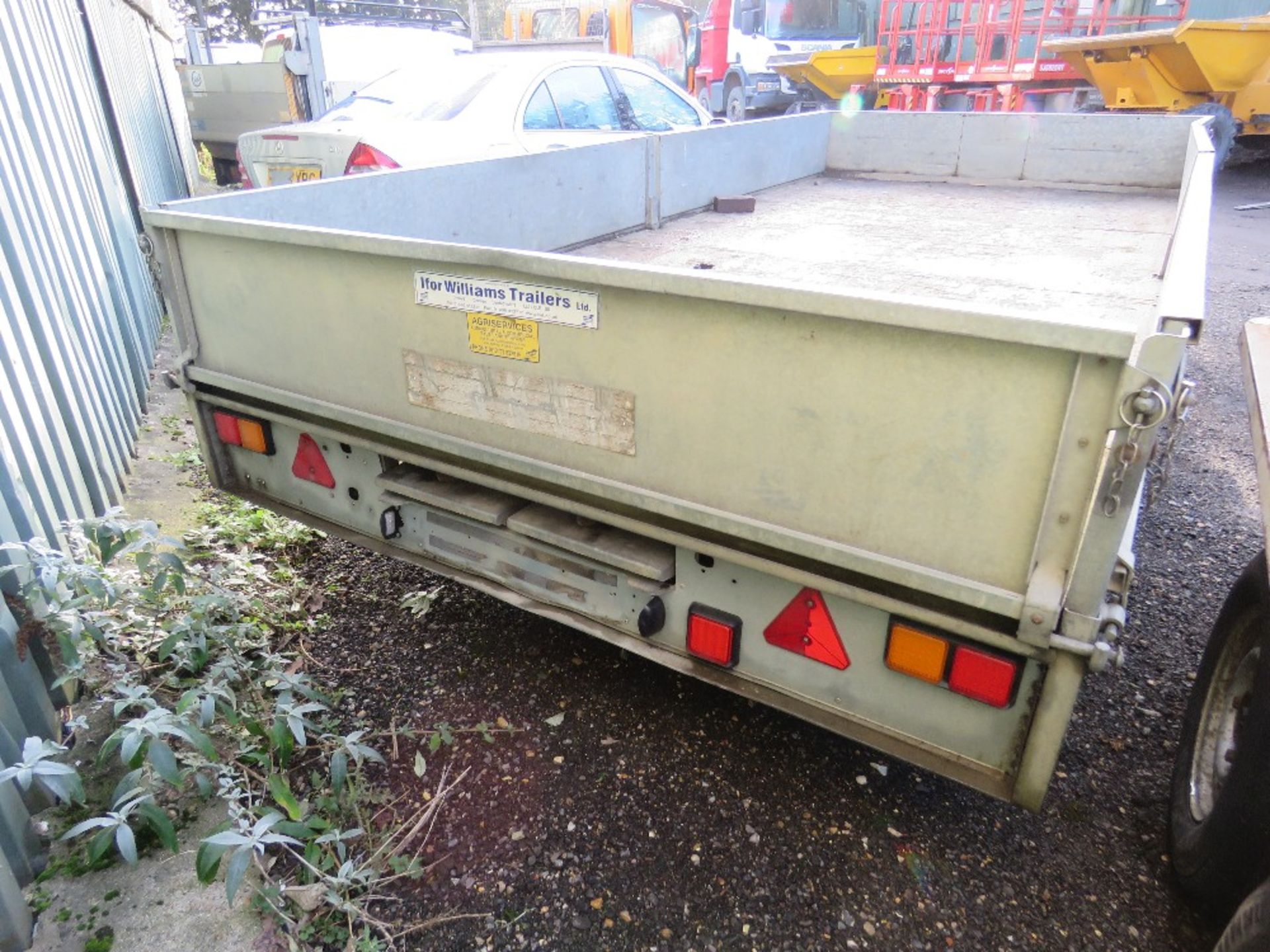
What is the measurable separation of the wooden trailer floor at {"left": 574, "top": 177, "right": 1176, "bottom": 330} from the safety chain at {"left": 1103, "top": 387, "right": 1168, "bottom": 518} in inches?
65.5

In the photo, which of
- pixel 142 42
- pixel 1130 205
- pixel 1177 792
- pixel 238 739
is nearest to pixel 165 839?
pixel 238 739

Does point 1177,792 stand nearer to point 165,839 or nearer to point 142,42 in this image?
point 165,839

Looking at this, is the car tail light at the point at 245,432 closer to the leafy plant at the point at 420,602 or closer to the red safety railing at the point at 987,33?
the leafy plant at the point at 420,602

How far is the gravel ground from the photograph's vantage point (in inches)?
81.4

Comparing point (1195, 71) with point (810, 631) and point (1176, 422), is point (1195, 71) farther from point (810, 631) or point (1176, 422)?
point (810, 631)

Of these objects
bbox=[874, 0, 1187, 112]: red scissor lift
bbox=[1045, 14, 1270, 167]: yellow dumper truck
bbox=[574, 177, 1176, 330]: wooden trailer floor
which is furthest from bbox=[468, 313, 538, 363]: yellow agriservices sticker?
bbox=[874, 0, 1187, 112]: red scissor lift

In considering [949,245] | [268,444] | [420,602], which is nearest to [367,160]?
[268,444]

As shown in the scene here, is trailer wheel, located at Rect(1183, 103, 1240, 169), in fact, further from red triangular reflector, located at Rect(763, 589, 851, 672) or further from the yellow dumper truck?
red triangular reflector, located at Rect(763, 589, 851, 672)

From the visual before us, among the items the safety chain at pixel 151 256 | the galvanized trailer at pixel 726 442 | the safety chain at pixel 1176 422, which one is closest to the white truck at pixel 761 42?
the galvanized trailer at pixel 726 442

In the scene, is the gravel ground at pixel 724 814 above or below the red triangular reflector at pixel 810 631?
below

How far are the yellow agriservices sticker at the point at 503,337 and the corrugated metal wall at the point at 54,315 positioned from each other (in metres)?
1.46

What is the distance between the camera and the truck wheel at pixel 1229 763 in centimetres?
177

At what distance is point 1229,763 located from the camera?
2025 mm

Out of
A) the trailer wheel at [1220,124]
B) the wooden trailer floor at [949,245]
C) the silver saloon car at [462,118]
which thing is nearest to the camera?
the wooden trailer floor at [949,245]
